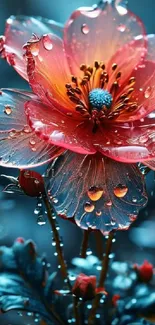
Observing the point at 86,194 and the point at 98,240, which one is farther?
the point at 98,240

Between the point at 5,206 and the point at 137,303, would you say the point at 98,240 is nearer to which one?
the point at 137,303

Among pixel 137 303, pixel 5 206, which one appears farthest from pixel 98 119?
pixel 5 206

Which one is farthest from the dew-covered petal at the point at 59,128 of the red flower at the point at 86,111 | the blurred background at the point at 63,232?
the blurred background at the point at 63,232

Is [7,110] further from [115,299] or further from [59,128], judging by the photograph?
[115,299]

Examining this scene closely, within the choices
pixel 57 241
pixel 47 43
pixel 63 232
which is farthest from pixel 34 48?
pixel 63 232

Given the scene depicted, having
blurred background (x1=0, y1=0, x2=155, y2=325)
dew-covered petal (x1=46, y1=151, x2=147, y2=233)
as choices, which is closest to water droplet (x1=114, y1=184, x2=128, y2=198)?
dew-covered petal (x1=46, y1=151, x2=147, y2=233)

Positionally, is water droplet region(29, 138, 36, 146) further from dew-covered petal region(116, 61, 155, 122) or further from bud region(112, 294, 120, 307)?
bud region(112, 294, 120, 307)

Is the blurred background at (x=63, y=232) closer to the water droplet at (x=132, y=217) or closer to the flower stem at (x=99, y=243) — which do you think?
the flower stem at (x=99, y=243)
